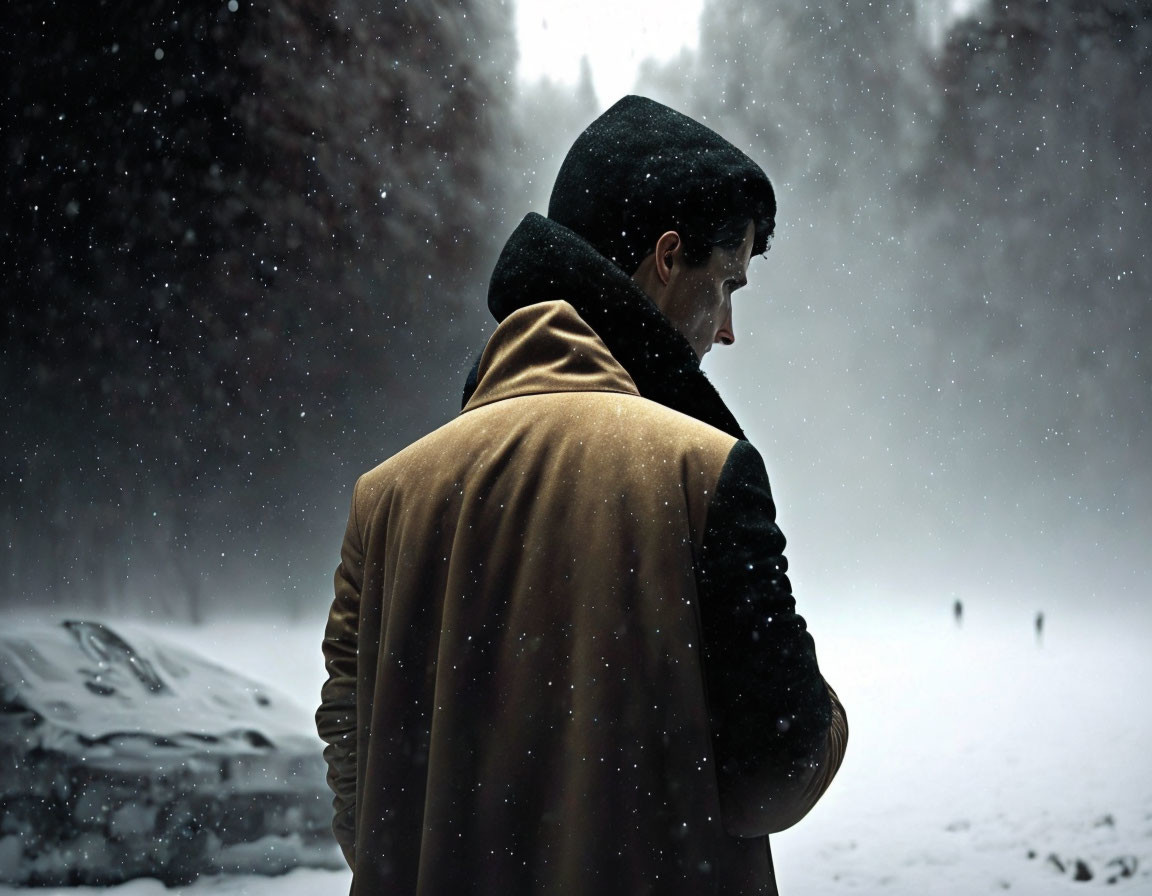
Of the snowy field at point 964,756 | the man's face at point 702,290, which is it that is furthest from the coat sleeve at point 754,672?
the snowy field at point 964,756

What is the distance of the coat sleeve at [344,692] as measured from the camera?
583mm

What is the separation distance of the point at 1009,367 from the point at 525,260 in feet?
8.38

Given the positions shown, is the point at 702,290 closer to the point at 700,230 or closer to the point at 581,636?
the point at 700,230

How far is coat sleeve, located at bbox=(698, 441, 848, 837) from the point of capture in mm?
427

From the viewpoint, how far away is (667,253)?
603 mm

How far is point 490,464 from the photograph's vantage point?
49 cm

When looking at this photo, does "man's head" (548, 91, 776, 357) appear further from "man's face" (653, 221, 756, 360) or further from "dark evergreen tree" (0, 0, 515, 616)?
"dark evergreen tree" (0, 0, 515, 616)

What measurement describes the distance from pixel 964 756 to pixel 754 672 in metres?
2.30

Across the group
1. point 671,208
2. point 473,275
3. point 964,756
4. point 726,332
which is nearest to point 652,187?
point 671,208

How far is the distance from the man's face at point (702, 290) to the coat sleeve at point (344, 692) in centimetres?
25

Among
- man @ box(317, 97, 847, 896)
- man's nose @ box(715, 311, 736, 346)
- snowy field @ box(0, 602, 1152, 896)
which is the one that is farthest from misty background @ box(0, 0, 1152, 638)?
man @ box(317, 97, 847, 896)

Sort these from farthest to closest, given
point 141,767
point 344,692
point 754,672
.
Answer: point 141,767, point 344,692, point 754,672

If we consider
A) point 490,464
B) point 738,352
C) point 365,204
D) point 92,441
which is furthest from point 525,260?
point 738,352

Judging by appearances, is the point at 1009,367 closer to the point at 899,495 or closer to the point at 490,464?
the point at 899,495
